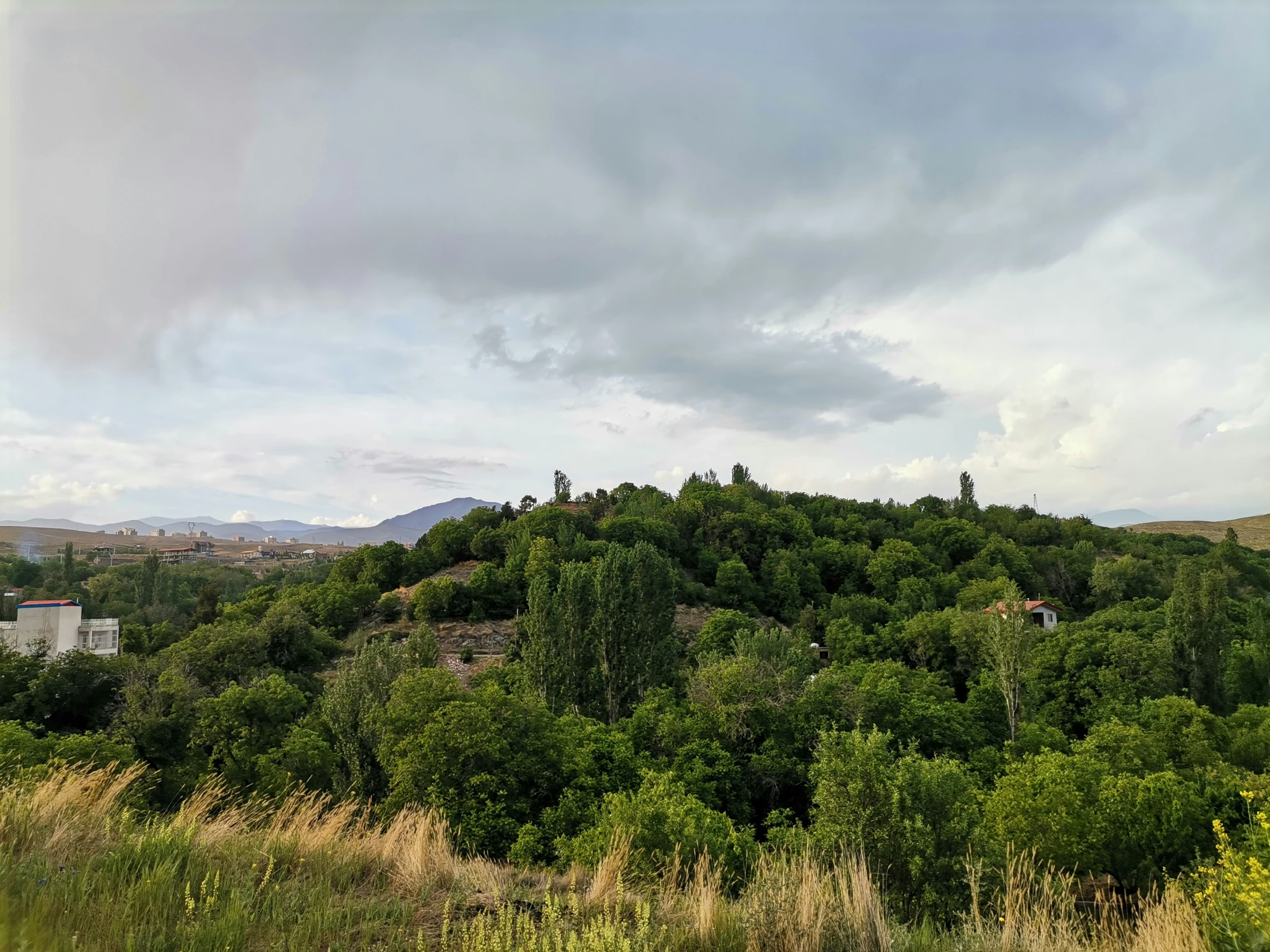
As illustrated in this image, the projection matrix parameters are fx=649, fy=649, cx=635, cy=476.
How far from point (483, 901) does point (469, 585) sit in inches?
2199

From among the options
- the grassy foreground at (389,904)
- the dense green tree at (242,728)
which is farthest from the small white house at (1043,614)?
the grassy foreground at (389,904)

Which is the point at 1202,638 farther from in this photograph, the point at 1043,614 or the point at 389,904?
the point at 389,904

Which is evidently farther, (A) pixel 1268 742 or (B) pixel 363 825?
(A) pixel 1268 742

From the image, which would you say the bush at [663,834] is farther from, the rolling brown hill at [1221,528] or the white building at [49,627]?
the rolling brown hill at [1221,528]

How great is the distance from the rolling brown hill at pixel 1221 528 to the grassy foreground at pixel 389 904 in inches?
5437

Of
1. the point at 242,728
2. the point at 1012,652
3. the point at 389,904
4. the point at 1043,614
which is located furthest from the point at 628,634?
the point at 1043,614

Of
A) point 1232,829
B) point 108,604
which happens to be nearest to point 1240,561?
point 1232,829

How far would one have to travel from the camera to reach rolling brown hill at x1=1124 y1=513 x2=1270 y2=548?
118m

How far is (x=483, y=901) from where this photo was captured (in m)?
5.56

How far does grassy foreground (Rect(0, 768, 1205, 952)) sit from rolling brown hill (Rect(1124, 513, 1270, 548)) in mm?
138103

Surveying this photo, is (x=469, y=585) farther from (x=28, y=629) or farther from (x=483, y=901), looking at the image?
(x=483, y=901)

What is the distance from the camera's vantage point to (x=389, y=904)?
17.6 ft

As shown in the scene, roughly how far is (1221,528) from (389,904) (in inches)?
6985

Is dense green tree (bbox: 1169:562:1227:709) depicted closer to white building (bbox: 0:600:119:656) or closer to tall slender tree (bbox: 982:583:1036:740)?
tall slender tree (bbox: 982:583:1036:740)
